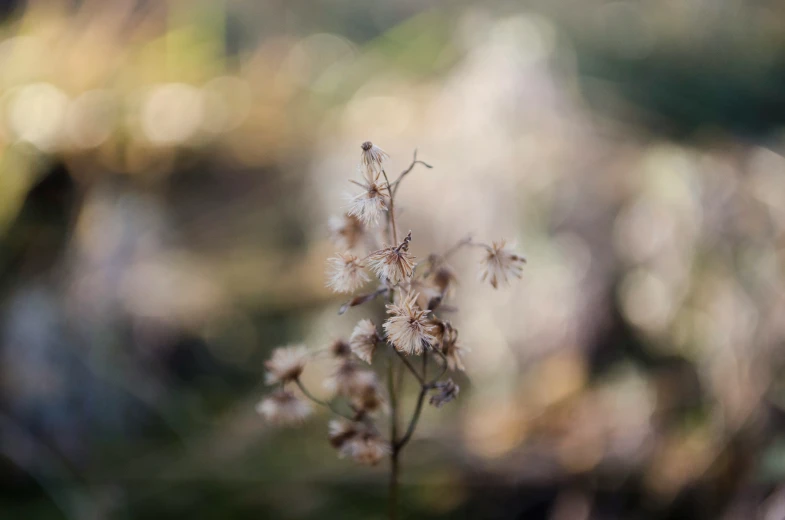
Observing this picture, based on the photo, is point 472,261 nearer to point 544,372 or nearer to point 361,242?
point 544,372

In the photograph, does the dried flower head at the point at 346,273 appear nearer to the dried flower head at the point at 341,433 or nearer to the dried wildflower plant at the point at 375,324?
the dried wildflower plant at the point at 375,324

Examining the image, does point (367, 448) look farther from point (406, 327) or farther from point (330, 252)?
point (330, 252)

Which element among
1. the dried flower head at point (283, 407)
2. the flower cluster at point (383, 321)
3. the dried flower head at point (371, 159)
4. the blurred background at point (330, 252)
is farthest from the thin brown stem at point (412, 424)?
the blurred background at point (330, 252)

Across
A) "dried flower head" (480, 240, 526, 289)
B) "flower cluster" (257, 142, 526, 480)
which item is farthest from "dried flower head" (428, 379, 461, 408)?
"dried flower head" (480, 240, 526, 289)

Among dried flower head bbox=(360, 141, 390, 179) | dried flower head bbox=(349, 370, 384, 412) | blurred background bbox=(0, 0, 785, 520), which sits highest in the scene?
blurred background bbox=(0, 0, 785, 520)

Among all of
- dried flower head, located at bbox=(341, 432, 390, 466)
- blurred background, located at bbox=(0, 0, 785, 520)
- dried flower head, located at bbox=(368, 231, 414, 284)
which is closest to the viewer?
dried flower head, located at bbox=(368, 231, 414, 284)

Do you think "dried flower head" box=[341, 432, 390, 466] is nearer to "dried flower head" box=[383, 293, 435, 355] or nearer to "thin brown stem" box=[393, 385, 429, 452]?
"thin brown stem" box=[393, 385, 429, 452]
